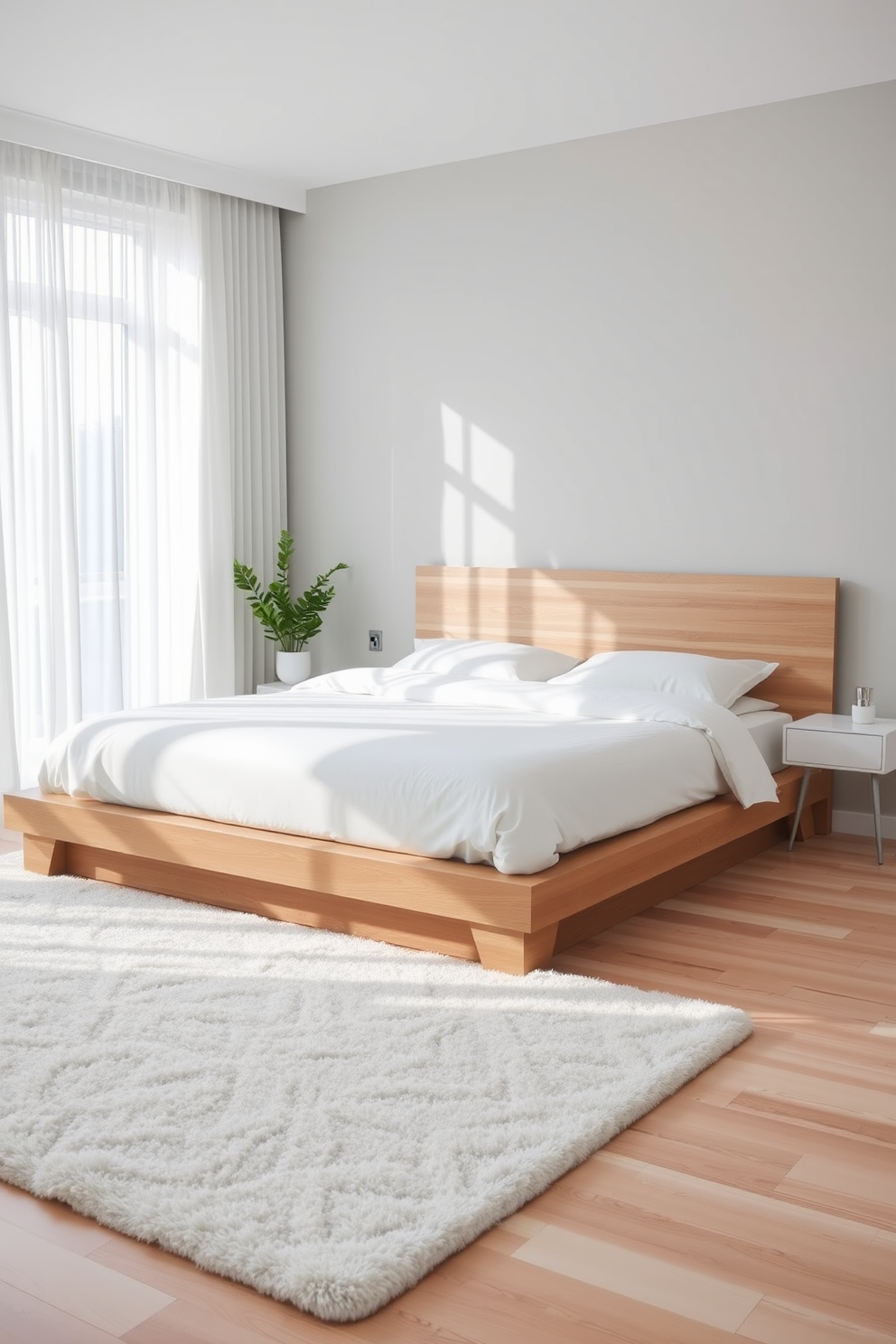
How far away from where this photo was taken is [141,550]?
213 inches

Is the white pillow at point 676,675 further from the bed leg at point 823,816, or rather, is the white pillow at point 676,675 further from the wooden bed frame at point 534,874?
the bed leg at point 823,816

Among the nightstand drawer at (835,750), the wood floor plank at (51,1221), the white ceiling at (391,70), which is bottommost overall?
the wood floor plank at (51,1221)

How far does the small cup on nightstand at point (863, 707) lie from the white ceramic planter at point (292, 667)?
2518 millimetres

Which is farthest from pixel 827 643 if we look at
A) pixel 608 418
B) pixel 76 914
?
pixel 76 914

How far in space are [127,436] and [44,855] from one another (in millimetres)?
2037

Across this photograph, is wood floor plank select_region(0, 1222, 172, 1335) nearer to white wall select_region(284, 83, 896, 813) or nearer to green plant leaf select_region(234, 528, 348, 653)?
white wall select_region(284, 83, 896, 813)

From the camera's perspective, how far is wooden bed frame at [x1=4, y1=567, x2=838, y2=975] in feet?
10.3

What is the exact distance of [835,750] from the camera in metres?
4.22

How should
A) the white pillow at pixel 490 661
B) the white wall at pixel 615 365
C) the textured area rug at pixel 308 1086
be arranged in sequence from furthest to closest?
the white pillow at pixel 490 661 → the white wall at pixel 615 365 → the textured area rug at pixel 308 1086

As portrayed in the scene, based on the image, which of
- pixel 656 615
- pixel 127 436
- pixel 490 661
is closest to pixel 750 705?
pixel 656 615

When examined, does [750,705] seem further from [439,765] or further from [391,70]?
[391,70]

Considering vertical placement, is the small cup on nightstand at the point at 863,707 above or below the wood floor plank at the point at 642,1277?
above

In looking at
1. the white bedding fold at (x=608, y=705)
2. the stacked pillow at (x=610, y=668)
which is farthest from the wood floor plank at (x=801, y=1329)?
the stacked pillow at (x=610, y=668)

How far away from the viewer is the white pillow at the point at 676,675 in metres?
4.38
